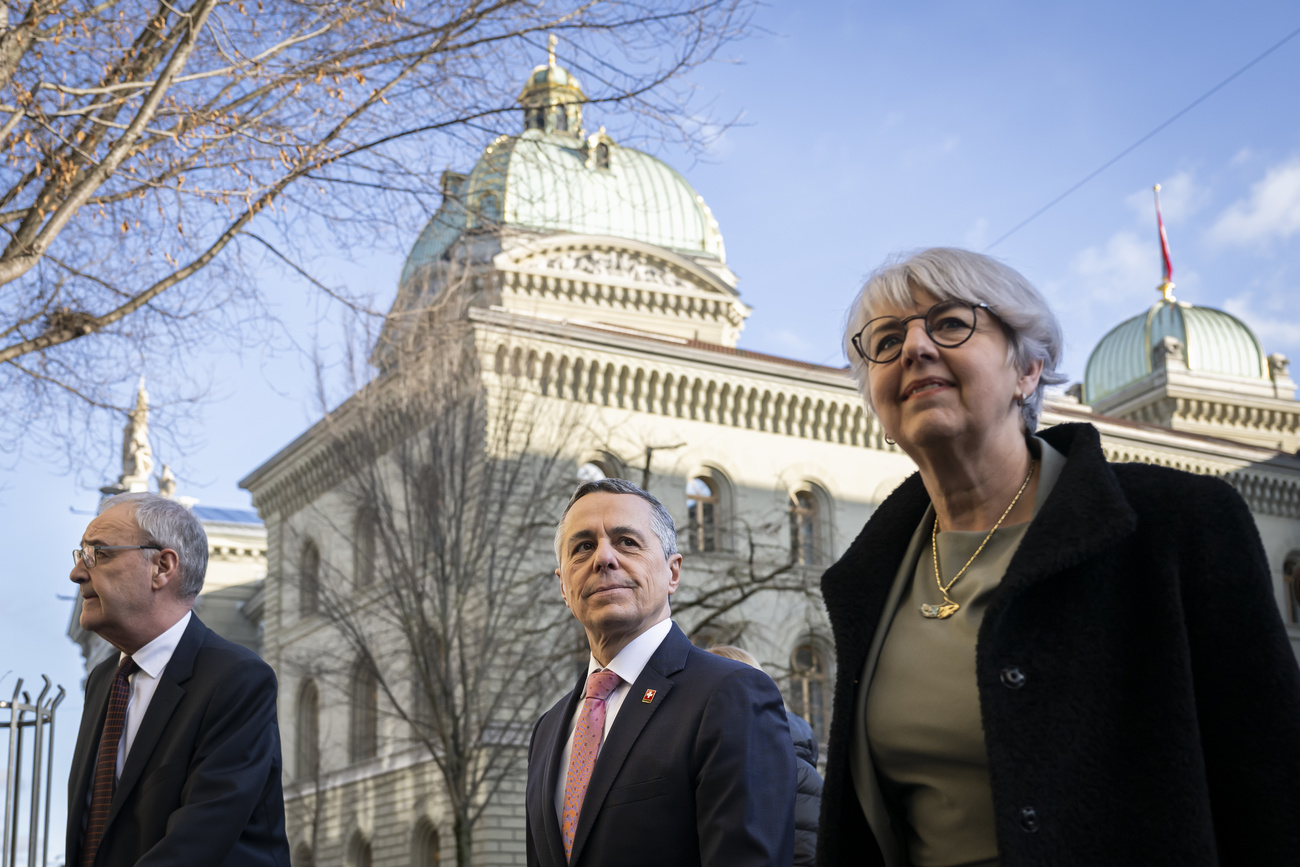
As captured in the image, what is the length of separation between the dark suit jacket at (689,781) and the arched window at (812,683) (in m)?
26.0

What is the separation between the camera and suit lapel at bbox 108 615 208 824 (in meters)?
4.05

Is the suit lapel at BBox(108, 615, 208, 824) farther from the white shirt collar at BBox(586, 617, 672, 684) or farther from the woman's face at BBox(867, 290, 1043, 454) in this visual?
the woman's face at BBox(867, 290, 1043, 454)

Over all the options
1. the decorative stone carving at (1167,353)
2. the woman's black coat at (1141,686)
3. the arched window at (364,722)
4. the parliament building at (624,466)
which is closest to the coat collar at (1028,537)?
the woman's black coat at (1141,686)

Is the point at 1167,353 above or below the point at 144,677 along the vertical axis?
above

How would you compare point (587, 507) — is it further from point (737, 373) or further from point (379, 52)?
point (737, 373)

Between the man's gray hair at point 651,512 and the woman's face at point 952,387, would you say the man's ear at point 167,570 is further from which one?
the woman's face at point 952,387

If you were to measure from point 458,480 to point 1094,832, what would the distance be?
73.5 ft

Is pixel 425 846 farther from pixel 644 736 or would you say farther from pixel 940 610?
pixel 940 610

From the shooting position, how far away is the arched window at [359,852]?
104 ft

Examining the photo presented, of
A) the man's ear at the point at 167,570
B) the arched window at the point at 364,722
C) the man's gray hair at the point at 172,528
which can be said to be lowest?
the man's ear at the point at 167,570

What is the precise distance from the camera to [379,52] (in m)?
7.81

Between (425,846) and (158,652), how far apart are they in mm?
26533

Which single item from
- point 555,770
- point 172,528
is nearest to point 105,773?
point 172,528

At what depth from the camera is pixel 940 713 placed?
2.45m
